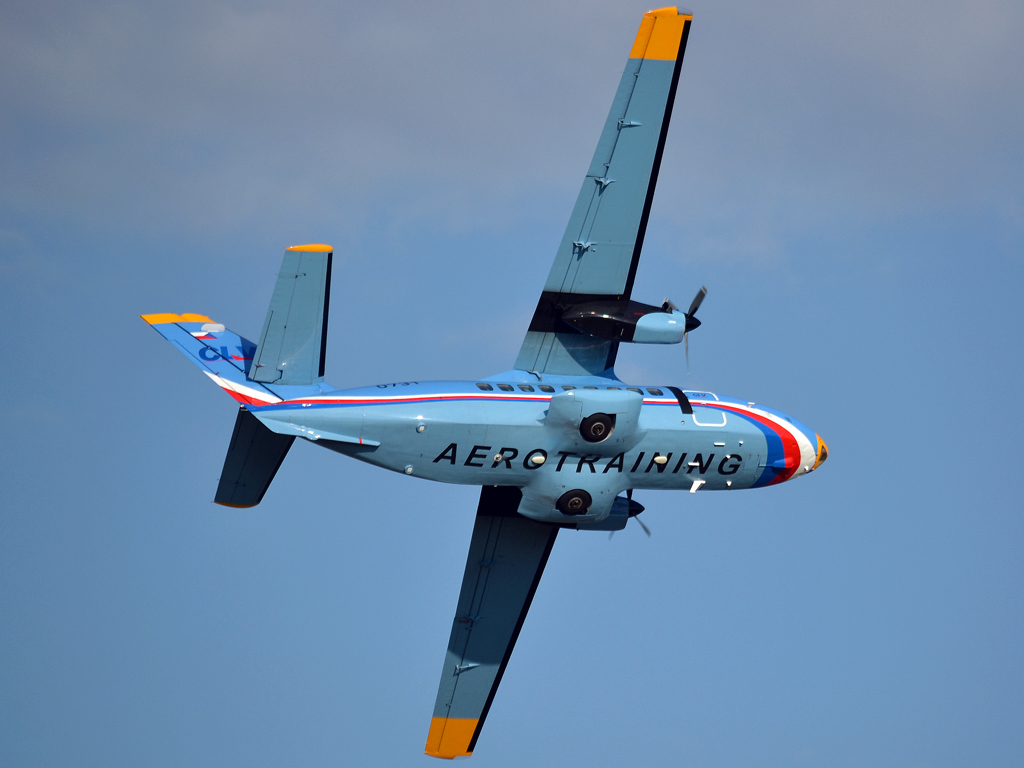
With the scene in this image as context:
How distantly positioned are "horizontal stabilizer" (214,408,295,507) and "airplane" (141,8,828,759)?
0.12 ft

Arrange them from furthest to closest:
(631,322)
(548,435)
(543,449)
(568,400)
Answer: (631,322) → (543,449) → (548,435) → (568,400)

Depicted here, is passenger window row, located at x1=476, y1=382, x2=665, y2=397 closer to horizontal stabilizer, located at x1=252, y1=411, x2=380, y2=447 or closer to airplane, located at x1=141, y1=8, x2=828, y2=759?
airplane, located at x1=141, y1=8, x2=828, y2=759

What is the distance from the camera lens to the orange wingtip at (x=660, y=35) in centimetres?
3816

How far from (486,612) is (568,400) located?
10.5 m

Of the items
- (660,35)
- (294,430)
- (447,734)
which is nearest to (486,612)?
(447,734)

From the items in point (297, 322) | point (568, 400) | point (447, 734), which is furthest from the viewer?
point (447, 734)

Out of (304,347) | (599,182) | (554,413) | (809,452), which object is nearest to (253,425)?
(304,347)

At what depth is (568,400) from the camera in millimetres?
38188

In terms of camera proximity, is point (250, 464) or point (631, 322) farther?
point (631, 322)

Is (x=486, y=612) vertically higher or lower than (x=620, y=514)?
lower

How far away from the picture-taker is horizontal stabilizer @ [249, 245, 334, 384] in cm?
3662

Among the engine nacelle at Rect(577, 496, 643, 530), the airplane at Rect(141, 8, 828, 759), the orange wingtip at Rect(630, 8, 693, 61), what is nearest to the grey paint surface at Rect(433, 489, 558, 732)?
the airplane at Rect(141, 8, 828, 759)

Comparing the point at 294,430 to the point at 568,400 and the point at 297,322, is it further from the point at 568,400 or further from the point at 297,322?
the point at 568,400

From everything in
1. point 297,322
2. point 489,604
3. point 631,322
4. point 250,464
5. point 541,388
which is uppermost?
point 631,322
